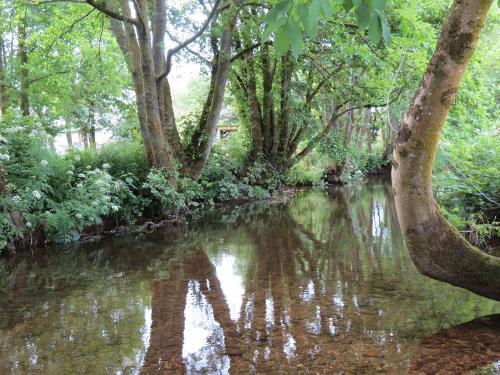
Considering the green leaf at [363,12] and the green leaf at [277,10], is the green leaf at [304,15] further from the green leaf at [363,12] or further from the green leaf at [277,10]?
the green leaf at [363,12]

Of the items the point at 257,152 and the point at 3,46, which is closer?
the point at 257,152

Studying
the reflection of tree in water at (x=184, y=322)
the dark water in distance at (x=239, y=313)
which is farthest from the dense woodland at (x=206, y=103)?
the reflection of tree in water at (x=184, y=322)

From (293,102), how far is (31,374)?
48.1 feet

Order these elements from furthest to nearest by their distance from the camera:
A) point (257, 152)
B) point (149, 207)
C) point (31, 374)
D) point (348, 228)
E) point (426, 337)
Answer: point (257, 152) < point (149, 207) < point (348, 228) < point (426, 337) < point (31, 374)

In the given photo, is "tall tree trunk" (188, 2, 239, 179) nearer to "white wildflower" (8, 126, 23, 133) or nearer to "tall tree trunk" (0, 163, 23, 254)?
"white wildflower" (8, 126, 23, 133)

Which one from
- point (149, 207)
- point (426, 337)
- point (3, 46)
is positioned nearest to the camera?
point (426, 337)

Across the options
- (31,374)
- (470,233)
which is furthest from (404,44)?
(31,374)

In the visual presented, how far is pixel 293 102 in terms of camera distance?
1695 cm

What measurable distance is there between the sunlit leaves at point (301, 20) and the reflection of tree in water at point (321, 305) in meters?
2.62

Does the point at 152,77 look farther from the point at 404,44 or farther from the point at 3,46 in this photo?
the point at 3,46

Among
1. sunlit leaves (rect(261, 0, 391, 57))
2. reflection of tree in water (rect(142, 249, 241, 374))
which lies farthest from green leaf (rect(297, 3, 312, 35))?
reflection of tree in water (rect(142, 249, 241, 374))

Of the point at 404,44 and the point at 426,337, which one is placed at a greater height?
the point at 404,44

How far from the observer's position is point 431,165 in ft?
11.5

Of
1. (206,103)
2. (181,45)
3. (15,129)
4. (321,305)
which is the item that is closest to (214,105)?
(206,103)
